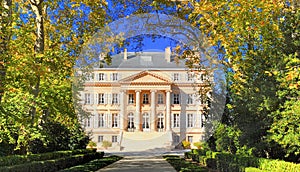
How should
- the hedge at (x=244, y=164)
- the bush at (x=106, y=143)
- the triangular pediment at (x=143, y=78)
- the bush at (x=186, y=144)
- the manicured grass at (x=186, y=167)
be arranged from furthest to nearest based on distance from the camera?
the manicured grass at (x=186, y=167), the hedge at (x=244, y=164), the bush at (x=186, y=144), the bush at (x=106, y=143), the triangular pediment at (x=143, y=78)

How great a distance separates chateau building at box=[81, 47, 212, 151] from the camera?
9.05 m

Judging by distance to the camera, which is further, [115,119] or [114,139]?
[114,139]

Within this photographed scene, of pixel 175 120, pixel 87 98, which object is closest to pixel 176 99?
pixel 175 120

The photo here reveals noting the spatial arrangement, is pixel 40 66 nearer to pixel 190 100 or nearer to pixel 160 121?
pixel 190 100

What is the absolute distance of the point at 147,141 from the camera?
8.95 meters

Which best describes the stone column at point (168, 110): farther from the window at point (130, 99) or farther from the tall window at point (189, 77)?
the tall window at point (189, 77)

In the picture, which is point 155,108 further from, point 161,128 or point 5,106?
point 5,106

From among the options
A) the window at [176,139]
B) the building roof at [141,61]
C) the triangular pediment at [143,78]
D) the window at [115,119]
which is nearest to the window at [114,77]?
the triangular pediment at [143,78]

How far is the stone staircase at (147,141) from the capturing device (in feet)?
29.1

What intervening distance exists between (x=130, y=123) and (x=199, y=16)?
993 centimetres

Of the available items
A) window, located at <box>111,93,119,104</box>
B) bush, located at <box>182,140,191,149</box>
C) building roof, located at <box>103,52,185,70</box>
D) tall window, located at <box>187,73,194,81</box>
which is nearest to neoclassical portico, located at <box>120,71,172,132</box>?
window, located at <box>111,93,119,104</box>

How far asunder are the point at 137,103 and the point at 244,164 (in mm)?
6516

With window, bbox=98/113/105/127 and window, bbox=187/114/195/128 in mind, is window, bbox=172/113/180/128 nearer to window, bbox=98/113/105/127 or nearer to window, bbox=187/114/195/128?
window, bbox=187/114/195/128

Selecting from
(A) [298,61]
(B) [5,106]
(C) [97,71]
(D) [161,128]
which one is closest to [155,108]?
(D) [161,128]
